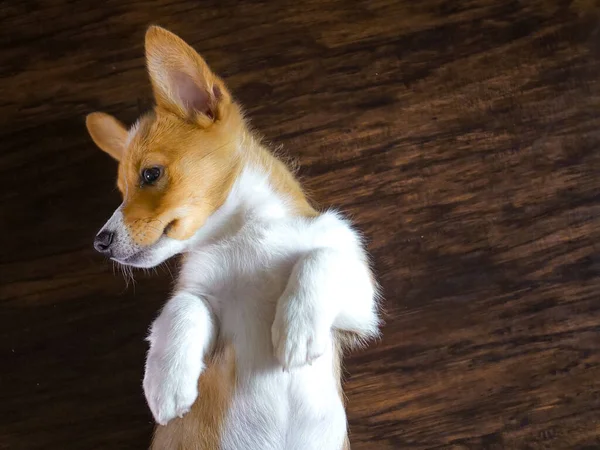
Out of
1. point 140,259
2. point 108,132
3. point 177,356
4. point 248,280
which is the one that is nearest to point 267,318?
point 248,280

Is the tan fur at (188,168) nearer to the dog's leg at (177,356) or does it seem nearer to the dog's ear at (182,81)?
the dog's ear at (182,81)

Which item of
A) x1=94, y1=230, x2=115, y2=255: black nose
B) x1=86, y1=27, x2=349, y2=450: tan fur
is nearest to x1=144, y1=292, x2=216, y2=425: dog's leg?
x1=86, y1=27, x2=349, y2=450: tan fur

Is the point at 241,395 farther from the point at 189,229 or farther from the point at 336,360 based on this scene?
the point at 189,229

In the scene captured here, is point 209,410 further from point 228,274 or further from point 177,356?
point 228,274

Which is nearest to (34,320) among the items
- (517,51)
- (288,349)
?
(288,349)

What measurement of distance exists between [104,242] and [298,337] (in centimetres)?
53

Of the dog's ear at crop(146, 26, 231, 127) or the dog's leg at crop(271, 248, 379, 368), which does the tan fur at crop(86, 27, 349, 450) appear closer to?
the dog's ear at crop(146, 26, 231, 127)

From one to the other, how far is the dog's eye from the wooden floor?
428 millimetres

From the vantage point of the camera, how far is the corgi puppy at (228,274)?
127 centimetres

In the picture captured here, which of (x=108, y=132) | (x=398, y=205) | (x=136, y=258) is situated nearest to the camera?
(x=136, y=258)

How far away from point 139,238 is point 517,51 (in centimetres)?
132

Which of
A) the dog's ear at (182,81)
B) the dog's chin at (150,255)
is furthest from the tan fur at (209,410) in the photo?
the dog's ear at (182,81)

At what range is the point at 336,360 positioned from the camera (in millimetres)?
1489

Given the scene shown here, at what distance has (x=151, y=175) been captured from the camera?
4.47 feet
